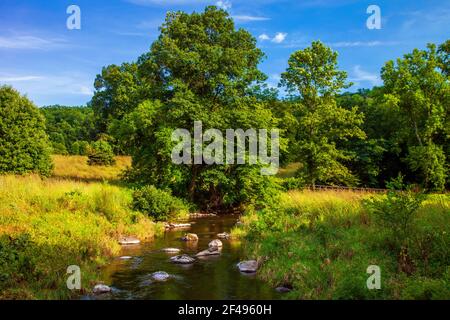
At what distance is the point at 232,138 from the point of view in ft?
90.9

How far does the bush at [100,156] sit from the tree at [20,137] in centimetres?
1398

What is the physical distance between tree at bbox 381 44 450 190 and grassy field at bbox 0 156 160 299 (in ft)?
88.4

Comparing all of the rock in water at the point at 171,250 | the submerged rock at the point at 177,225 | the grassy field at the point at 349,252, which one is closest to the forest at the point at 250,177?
the grassy field at the point at 349,252

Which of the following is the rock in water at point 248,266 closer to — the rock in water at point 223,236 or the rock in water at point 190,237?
the rock in water at point 190,237

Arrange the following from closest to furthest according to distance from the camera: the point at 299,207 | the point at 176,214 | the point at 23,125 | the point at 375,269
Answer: the point at 375,269 → the point at 299,207 → the point at 176,214 → the point at 23,125

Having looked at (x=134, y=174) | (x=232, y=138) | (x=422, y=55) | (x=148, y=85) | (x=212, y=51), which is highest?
(x=422, y=55)

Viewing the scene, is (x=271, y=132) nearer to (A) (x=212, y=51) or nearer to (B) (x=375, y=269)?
(A) (x=212, y=51)

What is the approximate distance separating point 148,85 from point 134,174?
6422 mm

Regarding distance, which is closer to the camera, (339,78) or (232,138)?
→ (232,138)

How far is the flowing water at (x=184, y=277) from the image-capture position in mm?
10273

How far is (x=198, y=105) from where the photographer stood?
27016 millimetres

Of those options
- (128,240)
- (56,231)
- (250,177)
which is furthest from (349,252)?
(250,177)

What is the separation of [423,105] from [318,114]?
982cm
